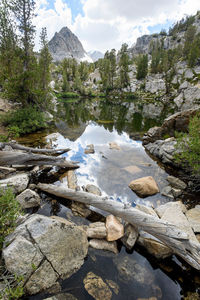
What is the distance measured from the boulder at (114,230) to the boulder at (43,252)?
892mm

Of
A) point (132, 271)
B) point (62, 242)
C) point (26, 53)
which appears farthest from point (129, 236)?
point (26, 53)

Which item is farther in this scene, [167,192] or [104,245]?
[167,192]

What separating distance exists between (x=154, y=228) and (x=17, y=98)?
62.9ft

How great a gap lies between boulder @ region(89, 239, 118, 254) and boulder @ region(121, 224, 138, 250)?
403mm

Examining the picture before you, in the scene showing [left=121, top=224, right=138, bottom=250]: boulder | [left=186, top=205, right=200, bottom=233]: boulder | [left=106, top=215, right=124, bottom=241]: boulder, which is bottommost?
[left=121, top=224, right=138, bottom=250]: boulder

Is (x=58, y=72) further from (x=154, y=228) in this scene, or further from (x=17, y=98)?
(x=154, y=228)

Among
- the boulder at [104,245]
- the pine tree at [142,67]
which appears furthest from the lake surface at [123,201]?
the pine tree at [142,67]

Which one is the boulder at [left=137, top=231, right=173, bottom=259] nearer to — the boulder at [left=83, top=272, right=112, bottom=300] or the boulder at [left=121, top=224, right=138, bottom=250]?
the boulder at [left=121, top=224, right=138, bottom=250]

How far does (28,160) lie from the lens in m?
8.72

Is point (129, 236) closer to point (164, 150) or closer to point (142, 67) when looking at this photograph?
point (164, 150)

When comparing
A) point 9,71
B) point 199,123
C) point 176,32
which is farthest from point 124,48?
point 199,123

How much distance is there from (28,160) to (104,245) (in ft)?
21.0

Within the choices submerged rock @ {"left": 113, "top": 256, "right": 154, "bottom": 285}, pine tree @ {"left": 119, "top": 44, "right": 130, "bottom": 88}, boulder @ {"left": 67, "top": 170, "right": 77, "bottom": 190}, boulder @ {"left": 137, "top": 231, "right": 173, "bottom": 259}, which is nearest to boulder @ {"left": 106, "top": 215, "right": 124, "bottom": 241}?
submerged rock @ {"left": 113, "top": 256, "right": 154, "bottom": 285}

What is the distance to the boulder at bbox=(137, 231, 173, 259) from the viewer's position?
4.71m
